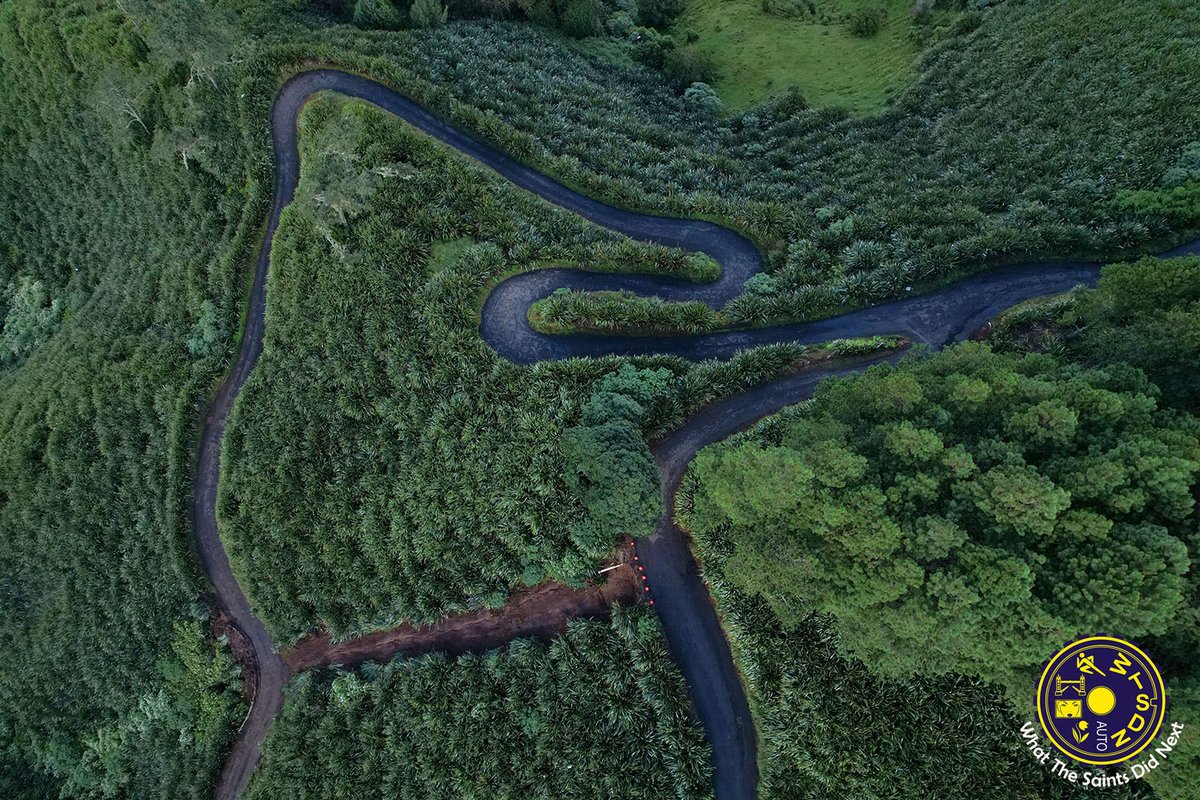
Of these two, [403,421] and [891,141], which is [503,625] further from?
[891,141]

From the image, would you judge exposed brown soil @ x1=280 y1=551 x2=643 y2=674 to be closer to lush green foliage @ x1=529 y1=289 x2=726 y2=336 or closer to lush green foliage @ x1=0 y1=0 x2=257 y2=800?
lush green foliage @ x1=0 y1=0 x2=257 y2=800

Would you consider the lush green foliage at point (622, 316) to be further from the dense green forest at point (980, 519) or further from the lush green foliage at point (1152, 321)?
the lush green foliage at point (1152, 321)

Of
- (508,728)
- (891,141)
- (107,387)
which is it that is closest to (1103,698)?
(508,728)

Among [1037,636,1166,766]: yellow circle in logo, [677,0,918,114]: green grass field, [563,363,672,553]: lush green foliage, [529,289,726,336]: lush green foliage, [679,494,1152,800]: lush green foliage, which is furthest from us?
[677,0,918,114]: green grass field

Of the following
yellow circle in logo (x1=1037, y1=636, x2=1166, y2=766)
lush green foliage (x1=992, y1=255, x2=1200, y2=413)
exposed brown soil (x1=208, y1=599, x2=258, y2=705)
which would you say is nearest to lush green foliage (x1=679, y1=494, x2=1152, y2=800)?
yellow circle in logo (x1=1037, y1=636, x2=1166, y2=766)

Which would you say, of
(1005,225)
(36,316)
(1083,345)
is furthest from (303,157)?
(1083,345)

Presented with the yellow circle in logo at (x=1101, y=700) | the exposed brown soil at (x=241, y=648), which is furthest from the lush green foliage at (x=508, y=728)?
the yellow circle in logo at (x=1101, y=700)
